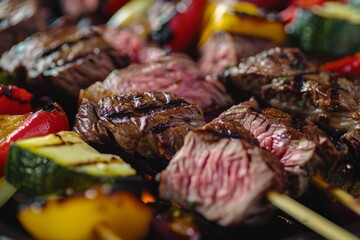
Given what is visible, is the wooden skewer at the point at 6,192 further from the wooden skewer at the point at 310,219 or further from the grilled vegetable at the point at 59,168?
the wooden skewer at the point at 310,219

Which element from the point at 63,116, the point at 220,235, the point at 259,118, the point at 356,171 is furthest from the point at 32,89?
the point at 356,171

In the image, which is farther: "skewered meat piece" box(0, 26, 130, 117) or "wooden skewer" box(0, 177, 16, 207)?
"skewered meat piece" box(0, 26, 130, 117)

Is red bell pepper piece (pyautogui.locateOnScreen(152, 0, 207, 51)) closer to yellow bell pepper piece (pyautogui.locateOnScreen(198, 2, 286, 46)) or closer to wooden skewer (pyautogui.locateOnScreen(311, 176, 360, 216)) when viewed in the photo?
yellow bell pepper piece (pyautogui.locateOnScreen(198, 2, 286, 46))

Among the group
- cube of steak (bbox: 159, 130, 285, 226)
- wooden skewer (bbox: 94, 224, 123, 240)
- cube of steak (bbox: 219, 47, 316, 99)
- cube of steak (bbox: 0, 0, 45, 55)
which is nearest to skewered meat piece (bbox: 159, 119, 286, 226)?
cube of steak (bbox: 159, 130, 285, 226)

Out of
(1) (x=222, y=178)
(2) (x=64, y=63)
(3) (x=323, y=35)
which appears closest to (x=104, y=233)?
(1) (x=222, y=178)

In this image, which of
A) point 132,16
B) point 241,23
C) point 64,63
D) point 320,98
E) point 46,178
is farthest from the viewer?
point 132,16

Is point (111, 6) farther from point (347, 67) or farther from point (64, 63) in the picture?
point (347, 67)
